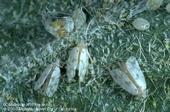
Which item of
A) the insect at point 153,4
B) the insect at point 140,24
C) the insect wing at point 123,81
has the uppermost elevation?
the insect at point 153,4

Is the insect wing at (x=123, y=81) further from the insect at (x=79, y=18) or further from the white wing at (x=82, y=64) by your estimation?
the insect at (x=79, y=18)

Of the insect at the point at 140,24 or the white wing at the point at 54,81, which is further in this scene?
the insect at the point at 140,24

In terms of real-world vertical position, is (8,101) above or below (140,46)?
below

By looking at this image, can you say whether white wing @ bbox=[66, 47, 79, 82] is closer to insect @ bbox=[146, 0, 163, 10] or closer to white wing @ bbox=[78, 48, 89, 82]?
white wing @ bbox=[78, 48, 89, 82]

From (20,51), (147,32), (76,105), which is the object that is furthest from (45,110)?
(147,32)

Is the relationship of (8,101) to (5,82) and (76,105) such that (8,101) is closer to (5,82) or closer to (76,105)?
(5,82)

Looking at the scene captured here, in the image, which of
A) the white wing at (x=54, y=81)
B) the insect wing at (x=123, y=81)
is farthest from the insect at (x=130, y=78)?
the white wing at (x=54, y=81)

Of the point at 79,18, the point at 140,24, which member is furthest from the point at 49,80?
the point at 140,24
